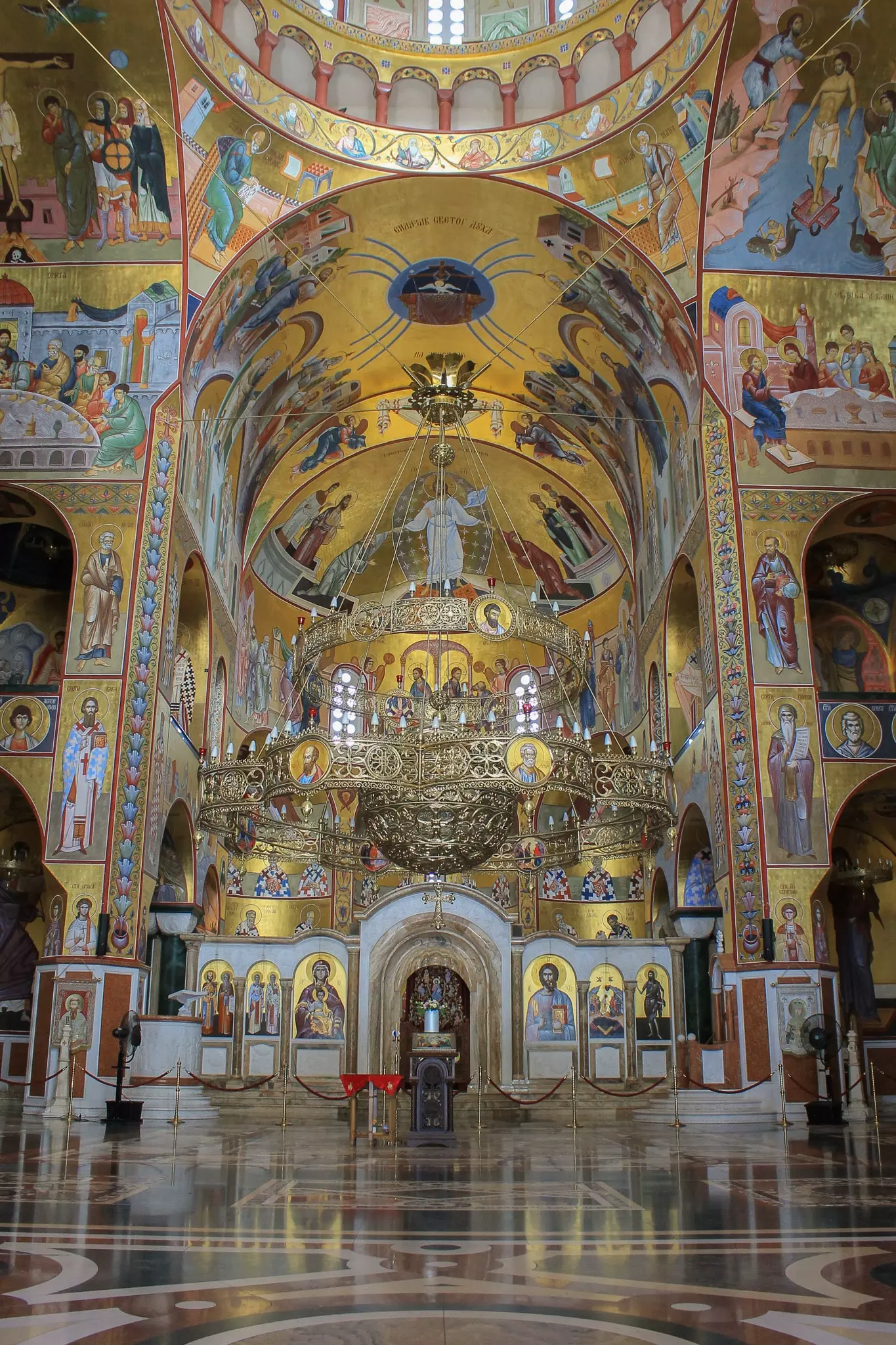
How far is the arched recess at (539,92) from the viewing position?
60.5 feet

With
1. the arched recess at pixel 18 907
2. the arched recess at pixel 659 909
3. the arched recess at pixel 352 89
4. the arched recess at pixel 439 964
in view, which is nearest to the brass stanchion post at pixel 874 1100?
the arched recess at pixel 659 909

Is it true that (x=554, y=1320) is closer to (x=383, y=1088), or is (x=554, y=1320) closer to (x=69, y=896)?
(x=383, y=1088)

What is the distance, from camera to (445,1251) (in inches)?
202

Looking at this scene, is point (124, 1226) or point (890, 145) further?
point (890, 145)

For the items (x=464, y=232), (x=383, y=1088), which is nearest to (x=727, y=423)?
(x=464, y=232)

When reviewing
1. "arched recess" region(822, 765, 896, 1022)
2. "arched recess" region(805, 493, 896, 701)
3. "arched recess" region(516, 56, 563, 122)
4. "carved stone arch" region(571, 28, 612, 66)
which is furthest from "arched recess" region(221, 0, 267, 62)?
"arched recess" region(822, 765, 896, 1022)

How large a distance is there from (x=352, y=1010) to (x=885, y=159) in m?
17.1

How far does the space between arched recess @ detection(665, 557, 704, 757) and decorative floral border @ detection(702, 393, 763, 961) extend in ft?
8.98

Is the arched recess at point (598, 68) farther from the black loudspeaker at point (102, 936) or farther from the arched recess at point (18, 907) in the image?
the arched recess at point (18, 907)

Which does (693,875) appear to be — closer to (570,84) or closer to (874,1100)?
(874,1100)

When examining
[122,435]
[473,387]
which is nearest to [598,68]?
[473,387]

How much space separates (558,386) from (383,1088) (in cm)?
1537

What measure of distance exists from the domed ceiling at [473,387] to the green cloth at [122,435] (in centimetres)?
115

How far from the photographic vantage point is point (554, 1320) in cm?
380
